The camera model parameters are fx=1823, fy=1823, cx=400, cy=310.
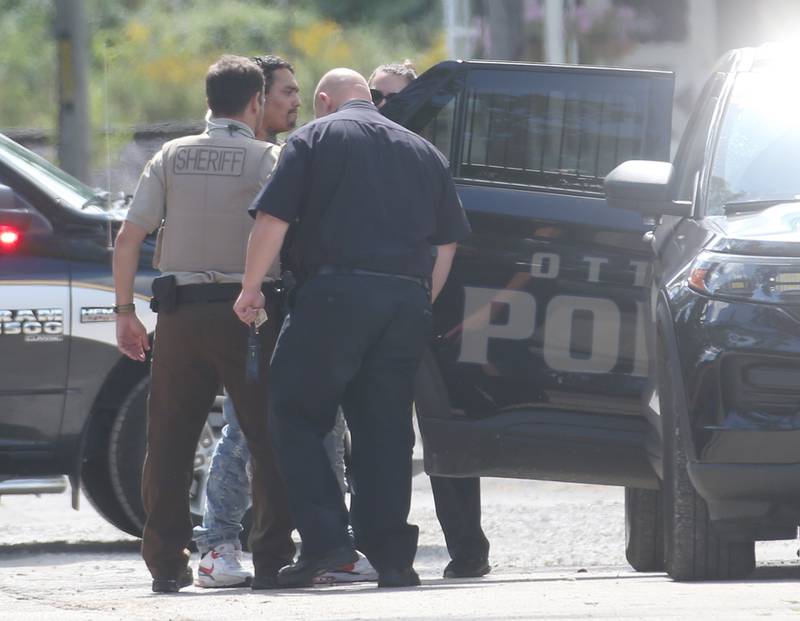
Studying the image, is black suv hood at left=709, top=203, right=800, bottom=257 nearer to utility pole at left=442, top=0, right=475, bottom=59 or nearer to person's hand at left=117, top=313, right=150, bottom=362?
person's hand at left=117, top=313, right=150, bottom=362

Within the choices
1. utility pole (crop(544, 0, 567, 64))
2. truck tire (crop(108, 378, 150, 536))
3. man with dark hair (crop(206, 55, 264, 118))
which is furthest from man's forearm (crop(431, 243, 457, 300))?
utility pole (crop(544, 0, 567, 64))

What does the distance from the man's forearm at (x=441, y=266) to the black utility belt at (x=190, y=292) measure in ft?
1.68

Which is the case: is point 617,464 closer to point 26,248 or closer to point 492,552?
point 492,552

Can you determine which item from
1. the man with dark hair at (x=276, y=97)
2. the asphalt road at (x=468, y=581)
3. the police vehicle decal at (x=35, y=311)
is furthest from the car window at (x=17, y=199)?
the asphalt road at (x=468, y=581)

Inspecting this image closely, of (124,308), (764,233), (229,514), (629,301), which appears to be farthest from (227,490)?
(764,233)

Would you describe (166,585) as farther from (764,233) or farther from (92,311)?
(764,233)

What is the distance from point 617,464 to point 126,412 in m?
2.18

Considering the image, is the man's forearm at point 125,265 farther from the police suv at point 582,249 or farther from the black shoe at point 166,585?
the police suv at point 582,249

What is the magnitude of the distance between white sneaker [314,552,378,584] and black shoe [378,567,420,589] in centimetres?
18

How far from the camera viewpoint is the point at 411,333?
553cm

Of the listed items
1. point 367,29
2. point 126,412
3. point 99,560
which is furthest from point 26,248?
point 367,29

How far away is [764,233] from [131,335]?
6.62 feet

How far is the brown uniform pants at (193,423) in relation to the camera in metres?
5.68

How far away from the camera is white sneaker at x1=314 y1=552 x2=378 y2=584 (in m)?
5.82
